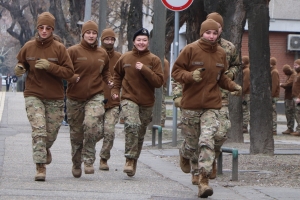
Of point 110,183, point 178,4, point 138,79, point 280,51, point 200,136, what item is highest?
point 280,51

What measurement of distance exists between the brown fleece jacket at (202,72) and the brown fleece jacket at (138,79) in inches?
46.2

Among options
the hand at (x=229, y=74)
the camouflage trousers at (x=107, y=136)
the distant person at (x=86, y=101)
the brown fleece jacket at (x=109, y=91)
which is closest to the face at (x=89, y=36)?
the distant person at (x=86, y=101)

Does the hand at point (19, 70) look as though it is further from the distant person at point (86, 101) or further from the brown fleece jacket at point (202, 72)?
the brown fleece jacket at point (202, 72)

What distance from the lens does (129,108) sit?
33.5 ft

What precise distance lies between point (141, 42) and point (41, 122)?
168 centimetres

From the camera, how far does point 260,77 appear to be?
1293cm

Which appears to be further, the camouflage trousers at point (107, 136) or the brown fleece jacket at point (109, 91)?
the brown fleece jacket at point (109, 91)

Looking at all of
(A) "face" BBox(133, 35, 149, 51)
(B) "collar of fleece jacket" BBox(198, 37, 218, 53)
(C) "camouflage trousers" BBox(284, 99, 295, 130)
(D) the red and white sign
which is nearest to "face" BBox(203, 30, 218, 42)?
(B) "collar of fleece jacket" BBox(198, 37, 218, 53)

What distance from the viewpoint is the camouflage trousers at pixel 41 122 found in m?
9.55

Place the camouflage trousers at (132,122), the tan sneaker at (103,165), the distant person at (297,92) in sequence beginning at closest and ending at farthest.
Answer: the camouflage trousers at (132,122), the tan sneaker at (103,165), the distant person at (297,92)

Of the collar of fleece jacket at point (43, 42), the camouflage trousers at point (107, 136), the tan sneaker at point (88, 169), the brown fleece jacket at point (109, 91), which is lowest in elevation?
the tan sneaker at point (88, 169)

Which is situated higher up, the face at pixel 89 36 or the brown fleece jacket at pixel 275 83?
the face at pixel 89 36

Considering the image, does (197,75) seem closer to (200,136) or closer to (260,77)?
(200,136)

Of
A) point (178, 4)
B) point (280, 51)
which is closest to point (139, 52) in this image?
point (178, 4)
